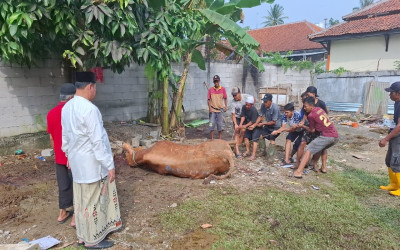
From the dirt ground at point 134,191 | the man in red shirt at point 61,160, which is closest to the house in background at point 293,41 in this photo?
the dirt ground at point 134,191

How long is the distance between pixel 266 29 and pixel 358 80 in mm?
15572

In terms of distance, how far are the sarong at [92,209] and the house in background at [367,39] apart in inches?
609

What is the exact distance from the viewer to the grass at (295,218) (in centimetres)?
323

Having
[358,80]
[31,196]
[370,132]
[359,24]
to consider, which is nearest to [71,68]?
[31,196]

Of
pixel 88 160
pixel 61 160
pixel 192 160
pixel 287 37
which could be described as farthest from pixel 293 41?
pixel 88 160

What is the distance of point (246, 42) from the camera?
731cm

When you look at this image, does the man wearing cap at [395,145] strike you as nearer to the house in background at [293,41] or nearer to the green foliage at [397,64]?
the green foliage at [397,64]

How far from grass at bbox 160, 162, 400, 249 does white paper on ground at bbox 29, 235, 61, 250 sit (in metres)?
1.16

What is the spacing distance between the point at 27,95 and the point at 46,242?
13.4 ft

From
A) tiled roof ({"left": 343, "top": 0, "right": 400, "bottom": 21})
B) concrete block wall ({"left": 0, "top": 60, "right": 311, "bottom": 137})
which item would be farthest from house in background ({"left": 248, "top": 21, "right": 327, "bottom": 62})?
concrete block wall ({"left": 0, "top": 60, "right": 311, "bottom": 137})

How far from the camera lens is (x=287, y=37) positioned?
2462 cm

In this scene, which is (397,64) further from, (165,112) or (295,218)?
(295,218)

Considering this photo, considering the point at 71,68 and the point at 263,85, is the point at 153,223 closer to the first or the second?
the point at 71,68

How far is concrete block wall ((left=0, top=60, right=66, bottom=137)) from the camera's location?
5.86 meters
